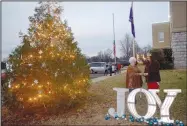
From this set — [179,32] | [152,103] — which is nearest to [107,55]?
[152,103]

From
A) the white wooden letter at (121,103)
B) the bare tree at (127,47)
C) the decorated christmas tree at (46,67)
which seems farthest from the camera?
the bare tree at (127,47)

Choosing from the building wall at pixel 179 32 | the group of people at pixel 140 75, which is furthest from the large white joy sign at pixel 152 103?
the building wall at pixel 179 32

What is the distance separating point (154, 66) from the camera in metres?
5.78

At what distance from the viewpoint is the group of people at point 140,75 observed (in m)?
5.57

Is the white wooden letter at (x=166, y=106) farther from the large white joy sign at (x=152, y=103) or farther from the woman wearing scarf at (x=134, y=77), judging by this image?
the woman wearing scarf at (x=134, y=77)

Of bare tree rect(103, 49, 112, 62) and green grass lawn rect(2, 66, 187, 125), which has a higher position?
bare tree rect(103, 49, 112, 62)

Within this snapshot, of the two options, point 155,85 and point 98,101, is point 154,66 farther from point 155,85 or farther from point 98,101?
point 98,101

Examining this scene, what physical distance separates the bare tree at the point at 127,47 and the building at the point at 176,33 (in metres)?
1.96

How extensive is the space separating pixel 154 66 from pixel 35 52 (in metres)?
2.83

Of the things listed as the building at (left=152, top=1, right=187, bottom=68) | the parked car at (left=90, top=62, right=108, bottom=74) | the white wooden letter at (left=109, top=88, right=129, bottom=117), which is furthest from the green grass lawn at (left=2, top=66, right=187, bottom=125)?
the parked car at (left=90, top=62, right=108, bottom=74)

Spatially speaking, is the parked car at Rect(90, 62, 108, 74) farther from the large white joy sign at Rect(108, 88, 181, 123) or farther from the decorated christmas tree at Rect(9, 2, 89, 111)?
the large white joy sign at Rect(108, 88, 181, 123)

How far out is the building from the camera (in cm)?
812

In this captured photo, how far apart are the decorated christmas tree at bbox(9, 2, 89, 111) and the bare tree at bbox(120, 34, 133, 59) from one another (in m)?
1.27

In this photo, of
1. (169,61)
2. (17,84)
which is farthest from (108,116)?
(169,61)
